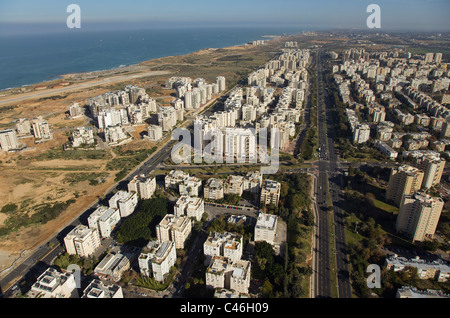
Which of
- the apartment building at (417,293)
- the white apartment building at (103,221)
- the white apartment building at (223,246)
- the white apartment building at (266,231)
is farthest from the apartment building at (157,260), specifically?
the apartment building at (417,293)

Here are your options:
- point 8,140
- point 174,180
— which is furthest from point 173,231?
point 8,140

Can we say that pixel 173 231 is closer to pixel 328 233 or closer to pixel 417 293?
pixel 328 233

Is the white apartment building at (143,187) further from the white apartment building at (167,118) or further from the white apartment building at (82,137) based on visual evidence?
the white apartment building at (167,118)

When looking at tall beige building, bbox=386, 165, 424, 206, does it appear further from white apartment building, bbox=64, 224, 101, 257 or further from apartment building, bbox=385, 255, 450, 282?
white apartment building, bbox=64, 224, 101, 257

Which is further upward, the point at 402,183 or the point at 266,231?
the point at 402,183

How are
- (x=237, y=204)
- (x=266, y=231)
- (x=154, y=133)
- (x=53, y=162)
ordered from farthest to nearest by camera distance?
(x=154, y=133)
(x=53, y=162)
(x=237, y=204)
(x=266, y=231)

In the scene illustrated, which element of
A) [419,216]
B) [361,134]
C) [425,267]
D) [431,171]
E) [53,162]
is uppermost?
[431,171]
